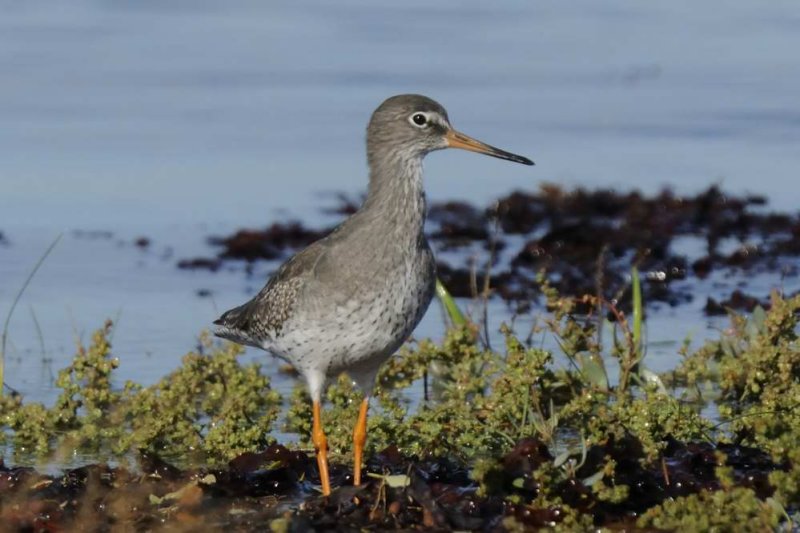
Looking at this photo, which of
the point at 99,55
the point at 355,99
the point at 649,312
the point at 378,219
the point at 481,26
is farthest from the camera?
the point at 481,26

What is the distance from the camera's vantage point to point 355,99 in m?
14.3

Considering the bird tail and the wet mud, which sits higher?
the bird tail

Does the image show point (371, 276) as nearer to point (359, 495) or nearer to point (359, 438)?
point (359, 438)

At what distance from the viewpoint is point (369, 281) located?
6.37 metres

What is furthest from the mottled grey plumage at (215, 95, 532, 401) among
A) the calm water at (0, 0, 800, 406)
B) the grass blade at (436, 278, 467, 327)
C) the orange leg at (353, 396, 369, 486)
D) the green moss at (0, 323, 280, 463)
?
the calm water at (0, 0, 800, 406)

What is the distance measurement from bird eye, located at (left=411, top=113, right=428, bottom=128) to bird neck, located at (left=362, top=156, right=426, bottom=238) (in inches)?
5.2

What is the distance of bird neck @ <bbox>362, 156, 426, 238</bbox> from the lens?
6.55 meters

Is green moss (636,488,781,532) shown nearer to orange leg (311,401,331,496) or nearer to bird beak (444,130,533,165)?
orange leg (311,401,331,496)

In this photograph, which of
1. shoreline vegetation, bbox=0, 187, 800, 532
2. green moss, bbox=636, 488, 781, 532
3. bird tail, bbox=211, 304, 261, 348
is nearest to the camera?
green moss, bbox=636, 488, 781, 532

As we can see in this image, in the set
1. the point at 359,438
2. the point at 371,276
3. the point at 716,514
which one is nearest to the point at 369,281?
the point at 371,276

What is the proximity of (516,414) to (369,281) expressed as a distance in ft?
2.51

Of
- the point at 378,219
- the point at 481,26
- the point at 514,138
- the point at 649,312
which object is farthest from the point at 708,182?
the point at 378,219

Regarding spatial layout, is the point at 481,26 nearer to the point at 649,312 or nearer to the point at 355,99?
the point at 355,99

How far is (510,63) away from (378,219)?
9.78 meters
